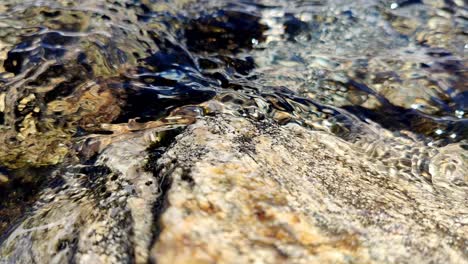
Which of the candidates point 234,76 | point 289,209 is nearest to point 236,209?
point 289,209

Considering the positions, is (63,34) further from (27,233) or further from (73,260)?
(73,260)

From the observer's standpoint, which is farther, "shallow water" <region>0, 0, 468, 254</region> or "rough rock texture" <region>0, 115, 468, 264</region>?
"shallow water" <region>0, 0, 468, 254</region>

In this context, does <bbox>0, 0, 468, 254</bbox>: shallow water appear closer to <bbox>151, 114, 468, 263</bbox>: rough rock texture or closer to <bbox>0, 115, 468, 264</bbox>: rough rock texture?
<bbox>0, 115, 468, 264</bbox>: rough rock texture

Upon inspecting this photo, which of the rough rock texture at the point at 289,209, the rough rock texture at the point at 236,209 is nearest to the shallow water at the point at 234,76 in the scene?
the rough rock texture at the point at 236,209

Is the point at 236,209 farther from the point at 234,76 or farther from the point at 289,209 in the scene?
the point at 234,76

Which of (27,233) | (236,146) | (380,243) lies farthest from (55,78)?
(380,243)

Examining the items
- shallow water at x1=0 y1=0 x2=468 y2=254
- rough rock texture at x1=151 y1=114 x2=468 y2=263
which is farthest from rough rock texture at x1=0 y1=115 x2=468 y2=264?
shallow water at x1=0 y1=0 x2=468 y2=254
